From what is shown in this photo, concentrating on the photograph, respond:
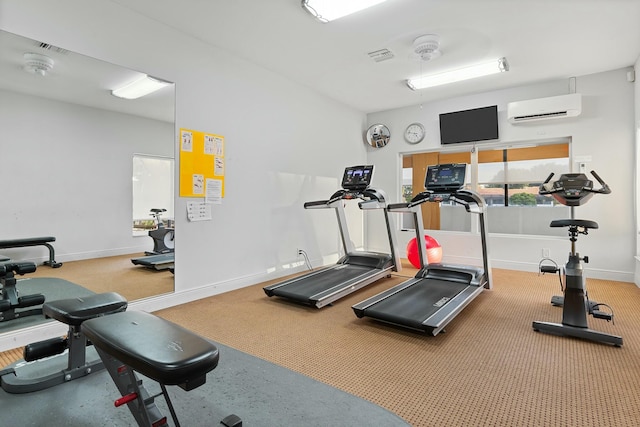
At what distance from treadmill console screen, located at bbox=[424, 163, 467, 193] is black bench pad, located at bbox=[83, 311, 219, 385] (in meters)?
3.34

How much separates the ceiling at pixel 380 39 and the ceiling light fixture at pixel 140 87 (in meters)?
0.08

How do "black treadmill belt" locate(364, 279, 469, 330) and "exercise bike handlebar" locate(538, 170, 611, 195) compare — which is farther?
"black treadmill belt" locate(364, 279, 469, 330)

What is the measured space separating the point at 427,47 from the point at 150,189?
338cm

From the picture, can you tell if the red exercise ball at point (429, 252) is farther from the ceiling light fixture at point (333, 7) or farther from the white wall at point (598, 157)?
the ceiling light fixture at point (333, 7)

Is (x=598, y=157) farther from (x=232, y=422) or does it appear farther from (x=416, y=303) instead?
(x=232, y=422)

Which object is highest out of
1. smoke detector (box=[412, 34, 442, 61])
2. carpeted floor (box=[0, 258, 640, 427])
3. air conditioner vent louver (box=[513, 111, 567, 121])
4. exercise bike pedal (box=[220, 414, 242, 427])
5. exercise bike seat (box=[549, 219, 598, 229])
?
smoke detector (box=[412, 34, 442, 61])

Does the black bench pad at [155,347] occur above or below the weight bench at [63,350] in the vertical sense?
above

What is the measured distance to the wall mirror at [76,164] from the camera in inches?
106

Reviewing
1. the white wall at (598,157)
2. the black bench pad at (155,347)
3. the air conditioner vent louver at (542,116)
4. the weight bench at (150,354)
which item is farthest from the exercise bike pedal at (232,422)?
the air conditioner vent louver at (542,116)

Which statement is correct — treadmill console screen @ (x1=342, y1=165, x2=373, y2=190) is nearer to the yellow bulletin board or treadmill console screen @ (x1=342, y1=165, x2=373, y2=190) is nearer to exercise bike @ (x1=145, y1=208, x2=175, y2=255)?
the yellow bulletin board

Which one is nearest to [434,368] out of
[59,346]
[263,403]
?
[263,403]

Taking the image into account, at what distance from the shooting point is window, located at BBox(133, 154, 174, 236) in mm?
3424

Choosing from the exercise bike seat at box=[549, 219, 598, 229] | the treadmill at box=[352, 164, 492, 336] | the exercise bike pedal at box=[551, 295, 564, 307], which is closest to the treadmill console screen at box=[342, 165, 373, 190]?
the treadmill at box=[352, 164, 492, 336]

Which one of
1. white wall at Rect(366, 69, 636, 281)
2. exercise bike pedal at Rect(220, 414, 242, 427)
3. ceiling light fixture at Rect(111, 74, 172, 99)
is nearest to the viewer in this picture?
exercise bike pedal at Rect(220, 414, 242, 427)
